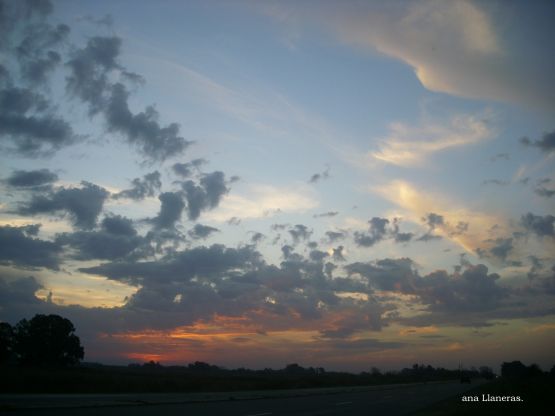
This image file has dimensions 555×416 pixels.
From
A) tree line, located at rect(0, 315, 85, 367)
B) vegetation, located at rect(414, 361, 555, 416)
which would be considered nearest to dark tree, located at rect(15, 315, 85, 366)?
tree line, located at rect(0, 315, 85, 367)

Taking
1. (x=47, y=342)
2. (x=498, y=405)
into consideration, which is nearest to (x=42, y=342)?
(x=47, y=342)

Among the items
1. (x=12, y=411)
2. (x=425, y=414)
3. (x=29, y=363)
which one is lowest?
(x=29, y=363)

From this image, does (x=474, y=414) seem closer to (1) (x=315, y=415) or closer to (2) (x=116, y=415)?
(1) (x=315, y=415)

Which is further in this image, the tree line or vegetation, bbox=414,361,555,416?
the tree line

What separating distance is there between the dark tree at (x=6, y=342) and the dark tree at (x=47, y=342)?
100cm

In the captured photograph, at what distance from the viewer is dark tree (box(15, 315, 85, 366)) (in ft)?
287

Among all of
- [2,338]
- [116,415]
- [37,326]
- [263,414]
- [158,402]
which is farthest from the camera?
[37,326]

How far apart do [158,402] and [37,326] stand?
76760 mm

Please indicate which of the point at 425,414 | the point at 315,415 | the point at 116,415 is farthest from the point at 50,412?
the point at 425,414

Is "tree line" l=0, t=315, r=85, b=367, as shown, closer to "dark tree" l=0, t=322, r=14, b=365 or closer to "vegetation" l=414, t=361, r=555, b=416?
"dark tree" l=0, t=322, r=14, b=365

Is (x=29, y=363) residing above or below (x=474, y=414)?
below

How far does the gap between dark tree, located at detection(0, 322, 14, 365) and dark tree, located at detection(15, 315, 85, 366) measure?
3.30ft

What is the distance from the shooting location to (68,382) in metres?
41.6

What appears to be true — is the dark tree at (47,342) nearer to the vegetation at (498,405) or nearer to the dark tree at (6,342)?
the dark tree at (6,342)
